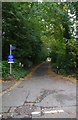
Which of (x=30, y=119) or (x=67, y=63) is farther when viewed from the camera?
(x=67, y=63)

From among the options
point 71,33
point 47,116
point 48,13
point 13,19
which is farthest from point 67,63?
point 47,116

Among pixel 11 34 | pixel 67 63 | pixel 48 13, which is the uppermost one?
pixel 48 13

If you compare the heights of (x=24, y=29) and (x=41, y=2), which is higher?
(x=41, y=2)

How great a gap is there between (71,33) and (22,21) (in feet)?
16.8

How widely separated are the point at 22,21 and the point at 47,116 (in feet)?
63.4

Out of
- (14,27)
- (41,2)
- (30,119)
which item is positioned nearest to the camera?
(30,119)

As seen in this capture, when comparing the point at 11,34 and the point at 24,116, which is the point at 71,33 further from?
the point at 24,116

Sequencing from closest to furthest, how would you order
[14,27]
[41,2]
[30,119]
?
[30,119] < [41,2] < [14,27]

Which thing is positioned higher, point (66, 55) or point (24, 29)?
point (24, 29)

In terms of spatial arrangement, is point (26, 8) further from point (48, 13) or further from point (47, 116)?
point (47, 116)

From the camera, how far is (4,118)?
23.1 ft

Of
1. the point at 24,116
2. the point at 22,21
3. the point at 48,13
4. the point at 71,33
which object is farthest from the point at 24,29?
the point at 24,116

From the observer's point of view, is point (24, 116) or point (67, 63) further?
point (67, 63)

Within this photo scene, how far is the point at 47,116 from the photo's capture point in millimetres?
7230
